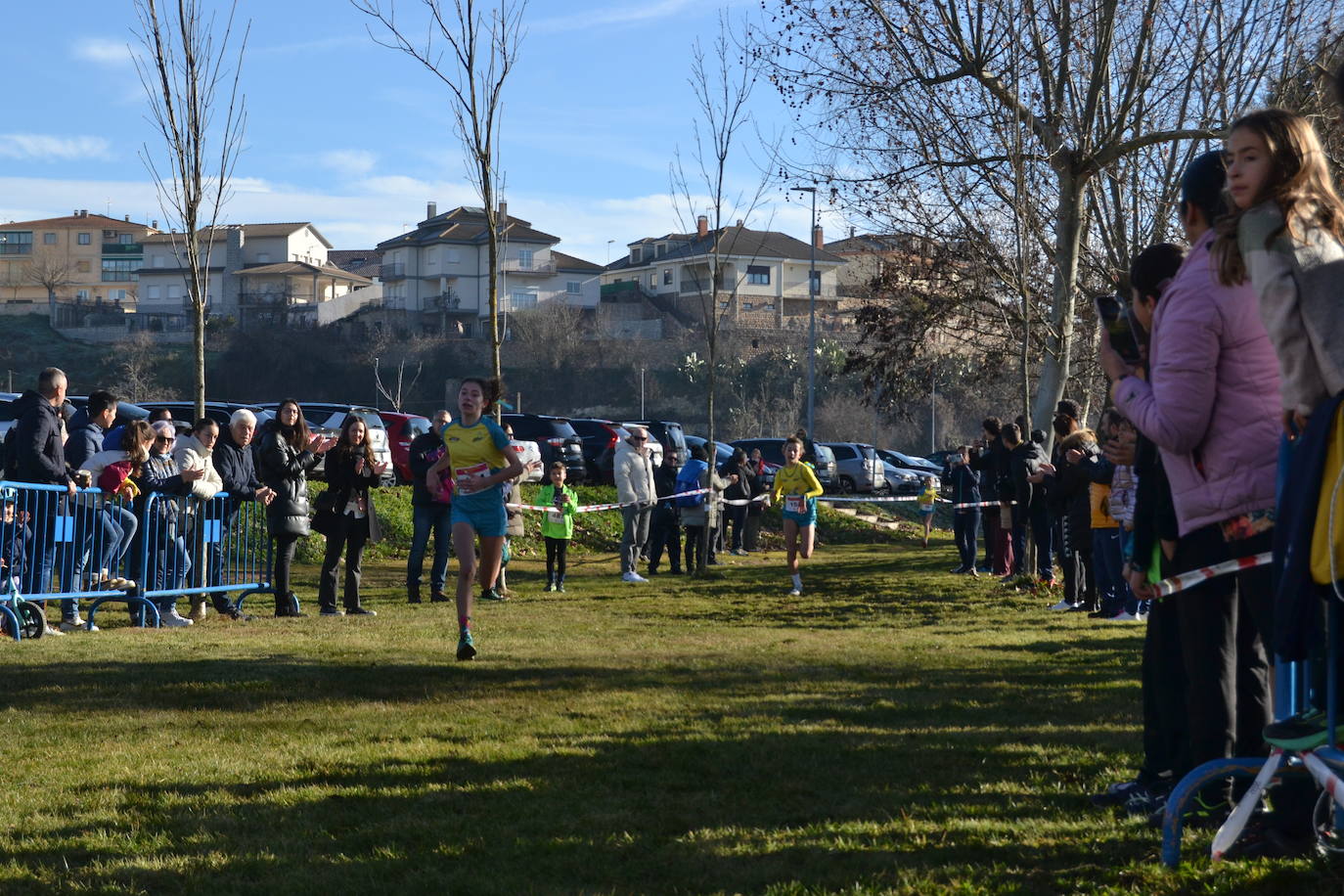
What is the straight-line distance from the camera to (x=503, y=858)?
189 inches

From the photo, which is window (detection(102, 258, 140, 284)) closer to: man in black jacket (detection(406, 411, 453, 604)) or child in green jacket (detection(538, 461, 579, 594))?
child in green jacket (detection(538, 461, 579, 594))

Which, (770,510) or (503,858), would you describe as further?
(770,510)

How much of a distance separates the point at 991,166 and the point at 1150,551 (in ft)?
49.8

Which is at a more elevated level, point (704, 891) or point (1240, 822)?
point (1240, 822)

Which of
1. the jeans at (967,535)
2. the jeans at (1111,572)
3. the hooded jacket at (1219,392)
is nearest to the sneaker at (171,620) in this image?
the jeans at (1111,572)

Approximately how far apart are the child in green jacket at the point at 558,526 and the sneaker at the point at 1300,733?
1393 cm

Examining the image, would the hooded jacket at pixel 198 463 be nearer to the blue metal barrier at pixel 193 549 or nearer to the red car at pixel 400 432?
the blue metal barrier at pixel 193 549

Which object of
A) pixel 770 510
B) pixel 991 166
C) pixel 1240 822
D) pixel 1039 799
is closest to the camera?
pixel 1240 822

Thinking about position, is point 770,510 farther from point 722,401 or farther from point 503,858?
point 722,401

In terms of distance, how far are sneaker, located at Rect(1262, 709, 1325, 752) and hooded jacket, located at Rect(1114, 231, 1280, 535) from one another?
713mm

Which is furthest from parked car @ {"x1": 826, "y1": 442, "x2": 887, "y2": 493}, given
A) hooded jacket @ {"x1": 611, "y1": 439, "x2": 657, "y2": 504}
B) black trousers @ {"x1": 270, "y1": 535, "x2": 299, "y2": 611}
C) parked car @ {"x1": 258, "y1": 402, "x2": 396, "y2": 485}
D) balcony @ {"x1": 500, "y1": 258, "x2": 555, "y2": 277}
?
balcony @ {"x1": 500, "y1": 258, "x2": 555, "y2": 277}

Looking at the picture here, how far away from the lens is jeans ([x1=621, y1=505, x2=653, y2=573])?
1980cm

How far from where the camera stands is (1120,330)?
4.87 meters

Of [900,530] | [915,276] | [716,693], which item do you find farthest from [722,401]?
[716,693]
